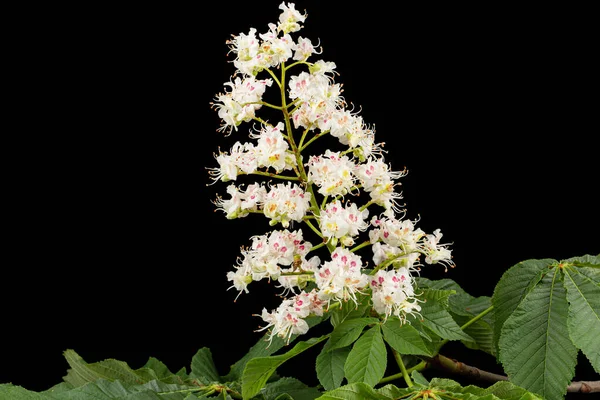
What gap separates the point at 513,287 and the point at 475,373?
51 centimetres

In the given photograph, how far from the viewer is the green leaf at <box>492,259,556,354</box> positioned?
2574 mm

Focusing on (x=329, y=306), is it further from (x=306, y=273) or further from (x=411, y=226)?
(x=411, y=226)

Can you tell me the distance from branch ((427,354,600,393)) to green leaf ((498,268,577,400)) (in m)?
0.50

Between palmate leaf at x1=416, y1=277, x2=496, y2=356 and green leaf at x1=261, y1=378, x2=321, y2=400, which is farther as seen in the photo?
palmate leaf at x1=416, y1=277, x2=496, y2=356

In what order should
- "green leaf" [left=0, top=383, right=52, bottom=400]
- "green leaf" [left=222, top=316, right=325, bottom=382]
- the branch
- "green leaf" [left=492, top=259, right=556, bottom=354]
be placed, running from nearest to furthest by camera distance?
1. "green leaf" [left=0, top=383, right=52, bottom=400]
2. "green leaf" [left=492, top=259, right=556, bottom=354]
3. "green leaf" [left=222, top=316, right=325, bottom=382]
4. the branch

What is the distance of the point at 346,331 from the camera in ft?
7.89

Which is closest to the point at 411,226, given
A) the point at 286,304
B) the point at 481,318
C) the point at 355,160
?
the point at 355,160

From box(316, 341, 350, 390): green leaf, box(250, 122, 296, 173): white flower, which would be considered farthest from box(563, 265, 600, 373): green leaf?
box(250, 122, 296, 173): white flower

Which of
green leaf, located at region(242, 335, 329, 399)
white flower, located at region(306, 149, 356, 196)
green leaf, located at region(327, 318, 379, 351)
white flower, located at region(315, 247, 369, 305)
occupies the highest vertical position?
white flower, located at region(306, 149, 356, 196)

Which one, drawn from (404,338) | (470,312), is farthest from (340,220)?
(470,312)

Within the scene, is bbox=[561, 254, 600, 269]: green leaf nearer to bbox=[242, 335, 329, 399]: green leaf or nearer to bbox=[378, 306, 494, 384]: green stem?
bbox=[378, 306, 494, 384]: green stem

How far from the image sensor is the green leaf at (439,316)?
249cm

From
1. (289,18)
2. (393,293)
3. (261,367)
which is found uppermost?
(289,18)

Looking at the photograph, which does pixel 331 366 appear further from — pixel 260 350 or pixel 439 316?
pixel 260 350
